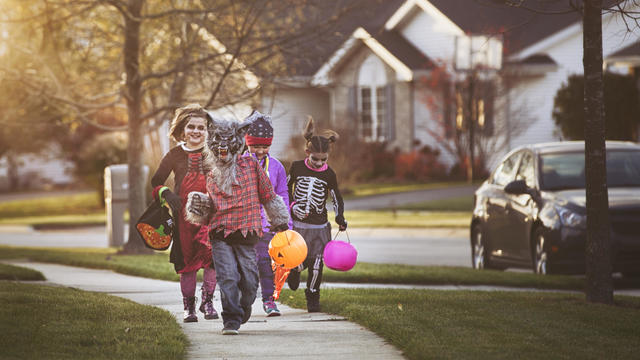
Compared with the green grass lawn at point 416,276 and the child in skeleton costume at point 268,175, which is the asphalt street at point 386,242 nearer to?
the green grass lawn at point 416,276

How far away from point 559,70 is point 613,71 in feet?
5.87

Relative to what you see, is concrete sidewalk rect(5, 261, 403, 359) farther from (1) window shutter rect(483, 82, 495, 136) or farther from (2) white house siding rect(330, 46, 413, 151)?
(2) white house siding rect(330, 46, 413, 151)

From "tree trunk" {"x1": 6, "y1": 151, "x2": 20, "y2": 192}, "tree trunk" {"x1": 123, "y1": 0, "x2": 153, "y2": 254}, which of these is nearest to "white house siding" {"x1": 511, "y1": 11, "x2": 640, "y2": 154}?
"tree trunk" {"x1": 123, "y1": 0, "x2": 153, "y2": 254}

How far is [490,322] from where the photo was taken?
877 centimetres

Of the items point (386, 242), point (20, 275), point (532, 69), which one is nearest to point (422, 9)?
point (532, 69)

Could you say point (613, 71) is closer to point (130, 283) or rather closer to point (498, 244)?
point (498, 244)

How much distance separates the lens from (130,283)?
1270cm

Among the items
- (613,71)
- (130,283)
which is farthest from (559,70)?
(130,283)

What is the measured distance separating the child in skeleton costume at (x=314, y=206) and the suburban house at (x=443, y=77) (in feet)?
77.5

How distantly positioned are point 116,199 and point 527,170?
8189 mm

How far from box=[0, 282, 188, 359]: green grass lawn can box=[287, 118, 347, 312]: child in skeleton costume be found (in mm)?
1344

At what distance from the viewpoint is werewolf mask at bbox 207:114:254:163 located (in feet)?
27.9

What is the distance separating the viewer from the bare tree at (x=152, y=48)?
51.8 feet

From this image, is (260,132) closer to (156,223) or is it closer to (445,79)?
(156,223)
